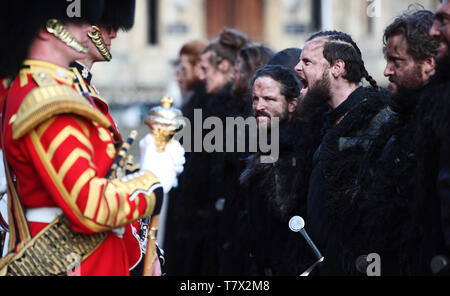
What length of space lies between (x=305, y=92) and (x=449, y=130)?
5.23 feet

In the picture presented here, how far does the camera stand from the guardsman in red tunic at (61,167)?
2.86 meters

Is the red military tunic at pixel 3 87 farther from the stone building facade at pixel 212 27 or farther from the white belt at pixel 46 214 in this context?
the stone building facade at pixel 212 27

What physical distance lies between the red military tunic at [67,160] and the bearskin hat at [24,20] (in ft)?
0.20

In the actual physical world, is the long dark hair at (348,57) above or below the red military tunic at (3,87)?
above

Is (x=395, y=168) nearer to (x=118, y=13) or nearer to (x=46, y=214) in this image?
(x=118, y=13)

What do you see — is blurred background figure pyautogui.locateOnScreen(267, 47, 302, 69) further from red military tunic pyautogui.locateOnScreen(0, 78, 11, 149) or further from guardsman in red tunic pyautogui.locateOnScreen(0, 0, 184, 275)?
red military tunic pyautogui.locateOnScreen(0, 78, 11, 149)

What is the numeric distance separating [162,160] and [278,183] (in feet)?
5.17

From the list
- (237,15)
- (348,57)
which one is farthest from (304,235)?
(237,15)

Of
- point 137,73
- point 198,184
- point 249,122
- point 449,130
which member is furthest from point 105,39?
point 137,73

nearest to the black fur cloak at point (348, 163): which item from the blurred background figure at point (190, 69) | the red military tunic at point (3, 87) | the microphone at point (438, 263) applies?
the microphone at point (438, 263)

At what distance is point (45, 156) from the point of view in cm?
286

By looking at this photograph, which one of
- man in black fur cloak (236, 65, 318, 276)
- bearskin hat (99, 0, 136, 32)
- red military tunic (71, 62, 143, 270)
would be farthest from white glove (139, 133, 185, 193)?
man in black fur cloak (236, 65, 318, 276)

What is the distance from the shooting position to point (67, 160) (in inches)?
112

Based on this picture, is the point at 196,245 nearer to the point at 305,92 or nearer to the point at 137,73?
the point at 305,92
